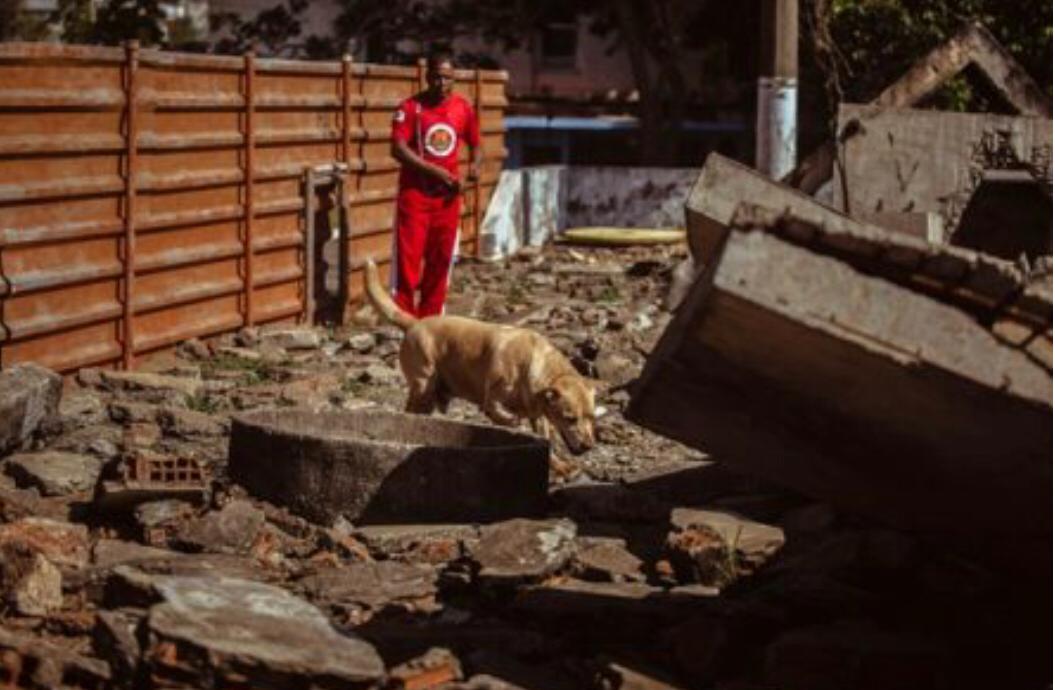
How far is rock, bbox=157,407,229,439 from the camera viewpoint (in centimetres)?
1116

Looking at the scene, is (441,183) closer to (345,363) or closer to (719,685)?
(345,363)

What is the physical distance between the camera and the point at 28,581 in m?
7.60

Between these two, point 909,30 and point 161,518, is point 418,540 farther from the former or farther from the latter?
point 909,30

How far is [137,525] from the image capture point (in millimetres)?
8758

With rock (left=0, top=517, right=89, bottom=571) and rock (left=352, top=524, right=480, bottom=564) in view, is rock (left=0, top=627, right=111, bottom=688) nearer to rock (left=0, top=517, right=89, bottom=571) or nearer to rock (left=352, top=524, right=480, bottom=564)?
rock (left=0, top=517, right=89, bottom=571)

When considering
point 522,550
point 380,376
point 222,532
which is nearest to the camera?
point 522,550

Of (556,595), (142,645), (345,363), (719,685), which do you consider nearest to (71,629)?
(142,645)

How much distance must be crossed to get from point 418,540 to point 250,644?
2567 mm

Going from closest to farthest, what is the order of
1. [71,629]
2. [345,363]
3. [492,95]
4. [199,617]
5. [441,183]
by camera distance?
[199,617]
[71,629]
[345,363]
[441,183]
[492,95]


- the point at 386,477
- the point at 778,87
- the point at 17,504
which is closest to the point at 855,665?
the point at 386,477

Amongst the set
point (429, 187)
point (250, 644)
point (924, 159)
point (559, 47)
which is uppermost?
point (559, 47)

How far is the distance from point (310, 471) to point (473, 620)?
5.57 feet

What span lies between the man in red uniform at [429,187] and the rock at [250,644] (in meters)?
9.21

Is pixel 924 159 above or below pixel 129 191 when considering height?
above
